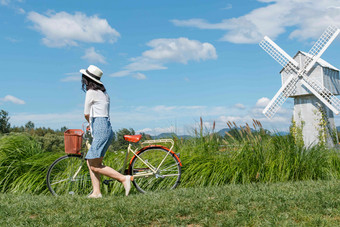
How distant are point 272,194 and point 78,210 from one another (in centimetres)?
256

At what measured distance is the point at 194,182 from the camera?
662 centimetres

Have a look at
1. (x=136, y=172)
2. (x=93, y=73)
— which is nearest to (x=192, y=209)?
(x=136, y=172)

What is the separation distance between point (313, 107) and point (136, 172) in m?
14.7

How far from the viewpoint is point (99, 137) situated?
5.63 m

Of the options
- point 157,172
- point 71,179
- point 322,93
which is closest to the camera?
point 157,172

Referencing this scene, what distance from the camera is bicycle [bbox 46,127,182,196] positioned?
6191 millimetres

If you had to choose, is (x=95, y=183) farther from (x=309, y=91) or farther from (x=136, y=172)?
(x=309, y=91)

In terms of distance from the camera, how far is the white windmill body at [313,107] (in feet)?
59.5

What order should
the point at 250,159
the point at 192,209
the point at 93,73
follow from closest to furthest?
1. the point at 192,209
2. the point at 93,73
3. the point at 250,159

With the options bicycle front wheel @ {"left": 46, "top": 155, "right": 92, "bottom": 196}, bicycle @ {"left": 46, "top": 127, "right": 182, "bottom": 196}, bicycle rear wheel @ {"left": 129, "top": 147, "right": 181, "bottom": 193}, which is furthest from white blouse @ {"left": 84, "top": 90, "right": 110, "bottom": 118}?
bicycle front wheel @ {"left": 46, "top": 155, "right": 92, "bottom": 196}

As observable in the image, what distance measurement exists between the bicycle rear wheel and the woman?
38 cm

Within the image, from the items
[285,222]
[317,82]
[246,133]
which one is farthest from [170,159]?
[317,82]

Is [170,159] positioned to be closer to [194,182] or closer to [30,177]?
[194,182]

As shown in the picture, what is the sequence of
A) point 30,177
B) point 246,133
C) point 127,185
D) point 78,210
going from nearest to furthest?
point 78,210 → point 127,185 → point 30,177 → point 246,133
